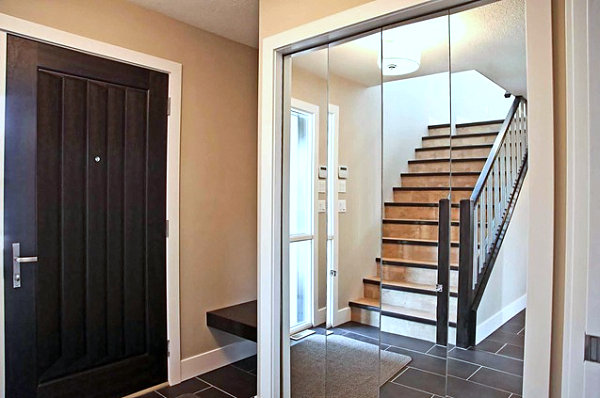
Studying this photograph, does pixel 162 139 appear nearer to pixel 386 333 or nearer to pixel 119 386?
pixel 119 386

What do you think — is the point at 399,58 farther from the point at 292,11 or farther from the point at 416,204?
the point at 416,204

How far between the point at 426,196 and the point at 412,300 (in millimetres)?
575

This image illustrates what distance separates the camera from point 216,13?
2.58 metres

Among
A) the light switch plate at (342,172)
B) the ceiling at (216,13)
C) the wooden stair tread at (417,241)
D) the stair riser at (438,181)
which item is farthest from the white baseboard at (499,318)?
the ceiling at (216,13)

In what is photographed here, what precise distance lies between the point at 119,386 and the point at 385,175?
2095 millimetres

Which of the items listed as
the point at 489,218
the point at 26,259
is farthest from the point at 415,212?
the point at 26,259

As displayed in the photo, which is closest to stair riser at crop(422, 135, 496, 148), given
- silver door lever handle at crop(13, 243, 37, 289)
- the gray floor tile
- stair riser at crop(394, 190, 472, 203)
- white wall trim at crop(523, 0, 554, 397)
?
stair riser at crop(394, 190, 472, 203)

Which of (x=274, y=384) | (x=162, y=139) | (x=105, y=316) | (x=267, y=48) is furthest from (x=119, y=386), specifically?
(x=267, y=48)

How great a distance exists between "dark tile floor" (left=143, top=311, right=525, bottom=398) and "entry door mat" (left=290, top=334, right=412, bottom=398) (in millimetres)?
58

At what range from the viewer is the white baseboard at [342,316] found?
95.7 inches

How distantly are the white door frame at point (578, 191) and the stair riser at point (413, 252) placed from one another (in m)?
0.90

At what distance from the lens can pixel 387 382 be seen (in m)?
2.14

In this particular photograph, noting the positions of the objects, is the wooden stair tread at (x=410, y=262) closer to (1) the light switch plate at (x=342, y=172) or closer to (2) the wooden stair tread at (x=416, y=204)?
(2) the wooden stair tread at (x=416, y=204)

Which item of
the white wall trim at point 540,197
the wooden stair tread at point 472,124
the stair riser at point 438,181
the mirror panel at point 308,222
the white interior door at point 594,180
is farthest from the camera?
the mirror panel at point 308,222
